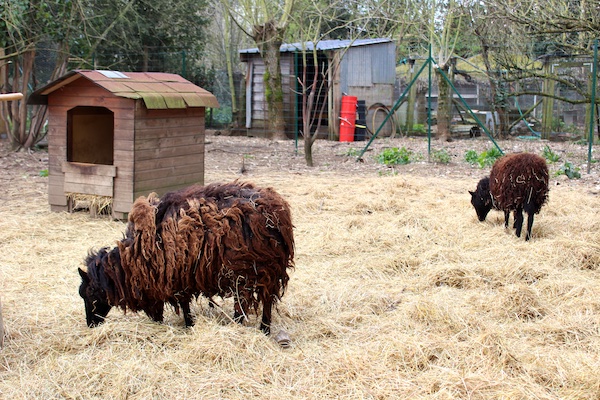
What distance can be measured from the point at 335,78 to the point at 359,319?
1360cm

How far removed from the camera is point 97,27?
49.5ft

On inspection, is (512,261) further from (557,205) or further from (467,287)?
(557,205)

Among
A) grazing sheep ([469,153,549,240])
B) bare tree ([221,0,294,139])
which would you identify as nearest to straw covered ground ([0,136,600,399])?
grazing sheep ([469,153,549,240])

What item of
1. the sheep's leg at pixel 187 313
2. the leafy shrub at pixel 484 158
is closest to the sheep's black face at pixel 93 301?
the sheep's leg at pixel 187 313

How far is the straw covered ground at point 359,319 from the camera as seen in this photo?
144 inches

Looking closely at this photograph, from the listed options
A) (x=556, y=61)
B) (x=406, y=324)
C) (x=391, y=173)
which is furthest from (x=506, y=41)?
(x=406, y=324)

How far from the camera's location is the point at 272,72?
17.7 m

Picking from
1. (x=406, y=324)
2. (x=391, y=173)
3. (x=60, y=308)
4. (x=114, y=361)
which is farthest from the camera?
(x=391, y=173)

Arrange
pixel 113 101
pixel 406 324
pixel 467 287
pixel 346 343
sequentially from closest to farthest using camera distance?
1. pixel 346 343
2. pixel 406 324
3. pixel 467 287
4. pixel 113 101

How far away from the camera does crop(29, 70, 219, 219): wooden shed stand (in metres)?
7.80

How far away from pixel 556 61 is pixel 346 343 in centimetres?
1444

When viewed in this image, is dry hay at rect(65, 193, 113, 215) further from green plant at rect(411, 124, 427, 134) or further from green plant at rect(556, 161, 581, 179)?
green plant at rect(411, 124, 427, 134)

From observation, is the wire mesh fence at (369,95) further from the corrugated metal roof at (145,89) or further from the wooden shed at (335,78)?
the corrugated metal roof at (145,89)

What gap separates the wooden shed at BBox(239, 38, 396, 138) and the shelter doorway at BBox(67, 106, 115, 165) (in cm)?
880
